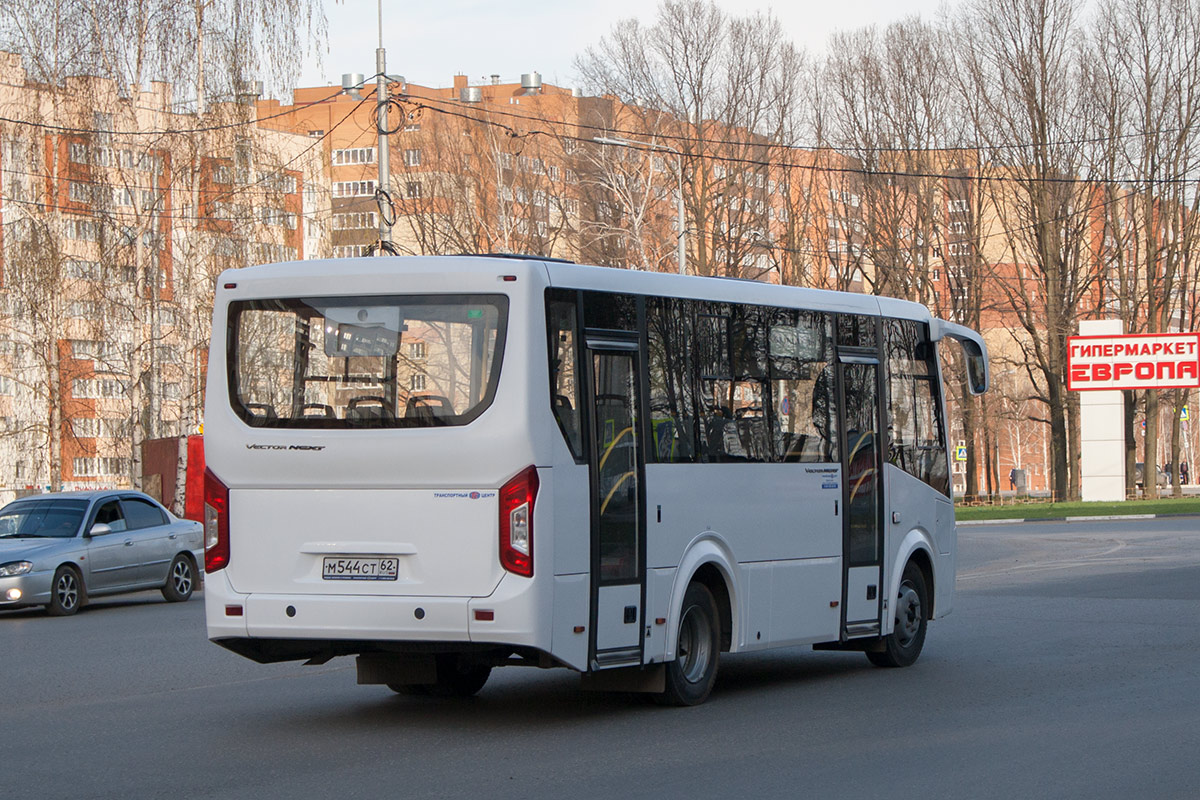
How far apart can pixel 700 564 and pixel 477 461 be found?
6.74 ft

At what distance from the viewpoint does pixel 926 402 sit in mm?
13945

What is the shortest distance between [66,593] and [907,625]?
11.1m

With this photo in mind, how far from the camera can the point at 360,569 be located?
9.66m

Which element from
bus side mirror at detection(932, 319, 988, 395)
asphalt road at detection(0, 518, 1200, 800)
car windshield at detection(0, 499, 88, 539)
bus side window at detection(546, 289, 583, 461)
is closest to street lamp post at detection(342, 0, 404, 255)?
car windshield at detection(0, 499, 88, 539)

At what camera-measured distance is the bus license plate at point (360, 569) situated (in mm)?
9594

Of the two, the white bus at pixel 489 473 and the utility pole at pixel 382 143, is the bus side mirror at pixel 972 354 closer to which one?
the white bus at pixel 489 473

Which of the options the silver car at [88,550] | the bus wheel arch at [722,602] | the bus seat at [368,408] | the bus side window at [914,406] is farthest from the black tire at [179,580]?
the bus seat at [368,408]

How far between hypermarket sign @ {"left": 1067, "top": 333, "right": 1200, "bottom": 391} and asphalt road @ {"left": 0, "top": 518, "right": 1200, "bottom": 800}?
3866cm

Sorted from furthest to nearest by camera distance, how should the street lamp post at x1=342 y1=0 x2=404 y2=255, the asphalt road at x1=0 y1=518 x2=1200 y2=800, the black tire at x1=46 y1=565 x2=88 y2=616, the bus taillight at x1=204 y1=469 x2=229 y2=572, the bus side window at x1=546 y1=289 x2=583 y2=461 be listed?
the street lamp post at x1=342 y1=0 x2=404 y2=255 < the black tire at x1=46 y1=565 x2=88 y2=616 < the bus taillight at x1=204 y1=469 x2=229 y2=572 < the bus side window at x1=546 y1=289 x2=583 y2=461 < the asphalt road at x1=0 y1=518 x2=1200 y2=800

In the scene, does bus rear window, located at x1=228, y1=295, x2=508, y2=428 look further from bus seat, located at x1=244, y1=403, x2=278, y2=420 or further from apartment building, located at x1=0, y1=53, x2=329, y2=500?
apartment building, located at x1=0, y1=53, x2=329, y2=500

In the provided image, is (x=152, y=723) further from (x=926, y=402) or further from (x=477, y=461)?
(x=926, y=402)

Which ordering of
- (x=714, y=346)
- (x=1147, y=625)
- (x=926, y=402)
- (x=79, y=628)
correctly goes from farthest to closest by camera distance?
1. (x=79, y=628)
2. (x=1147, y=625)
3. (x=926, y=402)
4. (x=714, y=346)

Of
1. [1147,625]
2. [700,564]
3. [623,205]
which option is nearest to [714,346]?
[700,564]

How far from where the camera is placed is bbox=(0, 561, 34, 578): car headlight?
63.9ft
